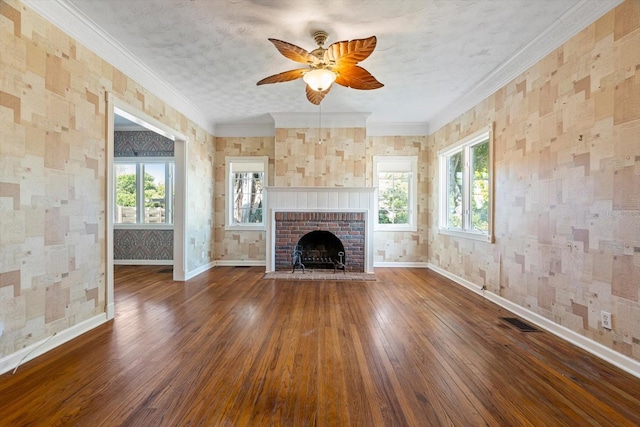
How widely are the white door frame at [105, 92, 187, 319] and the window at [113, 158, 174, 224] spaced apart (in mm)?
1541

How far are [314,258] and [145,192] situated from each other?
12.6 feet

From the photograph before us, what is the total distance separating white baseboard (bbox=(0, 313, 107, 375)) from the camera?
72.8 inches

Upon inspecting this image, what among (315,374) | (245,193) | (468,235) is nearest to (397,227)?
(468,235)

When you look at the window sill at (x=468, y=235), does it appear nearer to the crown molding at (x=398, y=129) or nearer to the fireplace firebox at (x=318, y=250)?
the fireplace firebox at (x=318, y=250)

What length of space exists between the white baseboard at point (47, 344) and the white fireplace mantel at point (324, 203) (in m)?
2.60

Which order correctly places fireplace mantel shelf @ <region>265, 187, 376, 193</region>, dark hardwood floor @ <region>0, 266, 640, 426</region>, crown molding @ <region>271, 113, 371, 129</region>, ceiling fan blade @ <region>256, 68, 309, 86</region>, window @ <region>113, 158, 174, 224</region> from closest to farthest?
dark hardwood floor @ <region>0, 266, 640, 426</region>
ceiling fan blade @ <region>256, 68, 309, 86</region>
fireplace mantel shelf @ <region>265, 187, 376, 193</region>
crown molding @ <region>271, 113, 371, 129</region>
window @ <region>113, 158, 174, 224</region>

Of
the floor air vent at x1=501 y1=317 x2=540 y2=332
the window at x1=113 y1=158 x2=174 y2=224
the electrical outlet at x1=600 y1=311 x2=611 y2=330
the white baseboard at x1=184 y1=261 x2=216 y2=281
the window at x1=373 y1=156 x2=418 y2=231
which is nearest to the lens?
the electrical outlet at x1=600 y1=311 x2=611 y2=330

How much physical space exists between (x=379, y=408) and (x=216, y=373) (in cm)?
107

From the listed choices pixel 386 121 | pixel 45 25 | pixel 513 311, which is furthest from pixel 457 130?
pixel 45 25

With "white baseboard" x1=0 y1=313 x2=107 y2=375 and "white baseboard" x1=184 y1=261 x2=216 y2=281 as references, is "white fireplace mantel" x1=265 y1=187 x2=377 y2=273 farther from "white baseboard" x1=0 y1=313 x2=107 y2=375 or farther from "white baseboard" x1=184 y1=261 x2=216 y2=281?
"white baseboard" x1=0 y1=313 x2=107 y2=375

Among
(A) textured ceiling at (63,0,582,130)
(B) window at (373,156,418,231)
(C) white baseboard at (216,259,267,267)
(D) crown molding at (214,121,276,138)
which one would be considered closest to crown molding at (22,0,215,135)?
(A) textured ceiling at (63,0,582,130)

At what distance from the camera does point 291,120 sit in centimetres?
498

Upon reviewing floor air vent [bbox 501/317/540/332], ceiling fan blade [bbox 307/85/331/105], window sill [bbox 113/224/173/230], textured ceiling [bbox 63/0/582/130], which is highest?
textured ceiling [bbox 63/0/582/130]

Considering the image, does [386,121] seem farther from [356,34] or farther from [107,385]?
[107,385]
